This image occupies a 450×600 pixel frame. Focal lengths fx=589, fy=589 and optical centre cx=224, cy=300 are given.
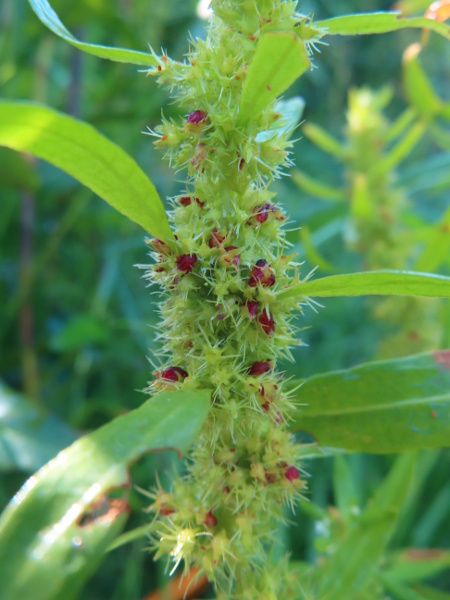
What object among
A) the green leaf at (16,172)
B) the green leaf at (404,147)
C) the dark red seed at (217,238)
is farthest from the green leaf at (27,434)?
the green leaf at (404,147)

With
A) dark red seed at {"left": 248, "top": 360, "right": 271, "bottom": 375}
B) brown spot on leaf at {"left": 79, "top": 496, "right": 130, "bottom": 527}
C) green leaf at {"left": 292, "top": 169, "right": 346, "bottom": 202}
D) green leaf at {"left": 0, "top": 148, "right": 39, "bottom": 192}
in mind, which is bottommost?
brown spot on leaf at {"left": 79, "top": 496, "right": 130, "bottom": 527}

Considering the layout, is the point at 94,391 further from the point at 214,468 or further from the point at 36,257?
the point at 214,468

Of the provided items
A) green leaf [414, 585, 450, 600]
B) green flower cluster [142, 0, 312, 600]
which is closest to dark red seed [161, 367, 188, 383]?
green flower cluster [142, 0, 312, 600]

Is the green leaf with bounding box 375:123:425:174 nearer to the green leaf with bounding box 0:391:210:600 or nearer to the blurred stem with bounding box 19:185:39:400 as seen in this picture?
the blurred stem with bounding box 19:185:39:400

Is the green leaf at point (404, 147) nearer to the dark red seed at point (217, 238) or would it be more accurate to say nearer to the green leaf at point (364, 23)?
the green leaf at point (364, 23)

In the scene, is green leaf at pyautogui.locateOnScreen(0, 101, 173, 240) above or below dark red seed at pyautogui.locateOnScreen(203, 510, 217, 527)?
above

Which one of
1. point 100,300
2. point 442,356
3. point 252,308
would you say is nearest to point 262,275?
point 252,308

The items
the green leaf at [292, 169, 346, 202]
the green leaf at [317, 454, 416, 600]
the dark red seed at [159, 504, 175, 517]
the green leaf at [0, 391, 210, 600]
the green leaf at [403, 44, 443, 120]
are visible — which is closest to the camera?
the green leaf at [0, 391, 210, 600]
